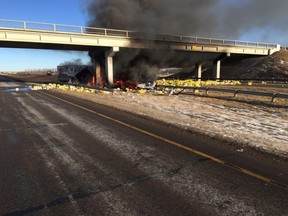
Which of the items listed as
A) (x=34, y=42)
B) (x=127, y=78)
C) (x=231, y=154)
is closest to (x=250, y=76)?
(x=127, y=78)

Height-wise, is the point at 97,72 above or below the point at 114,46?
below

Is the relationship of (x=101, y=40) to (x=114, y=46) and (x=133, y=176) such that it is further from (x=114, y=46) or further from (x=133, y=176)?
(x=133, y=176)

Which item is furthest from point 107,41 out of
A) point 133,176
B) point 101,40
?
point 133,176

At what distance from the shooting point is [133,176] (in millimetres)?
4633

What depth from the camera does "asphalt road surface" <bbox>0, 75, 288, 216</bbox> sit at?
362cm

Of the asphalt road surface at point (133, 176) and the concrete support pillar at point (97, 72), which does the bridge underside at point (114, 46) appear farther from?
the asphalt road surface at point (133, 176)

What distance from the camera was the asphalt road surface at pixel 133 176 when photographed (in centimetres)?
362

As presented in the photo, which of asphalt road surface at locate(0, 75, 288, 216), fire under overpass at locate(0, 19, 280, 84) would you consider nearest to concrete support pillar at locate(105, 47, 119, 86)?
fire under overpass at locate(0, 19, 280, 84)

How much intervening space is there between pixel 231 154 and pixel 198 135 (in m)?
1.84

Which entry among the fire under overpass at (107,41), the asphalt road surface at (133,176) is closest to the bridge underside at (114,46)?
the fire under overpass at (107,41)

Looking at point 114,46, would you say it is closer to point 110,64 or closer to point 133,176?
point 110,64

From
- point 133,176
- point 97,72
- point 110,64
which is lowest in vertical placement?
point 133,176

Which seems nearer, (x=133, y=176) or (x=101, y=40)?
(x=133, y=176)

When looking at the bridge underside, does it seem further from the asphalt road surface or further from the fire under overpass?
the asphalt road surface
